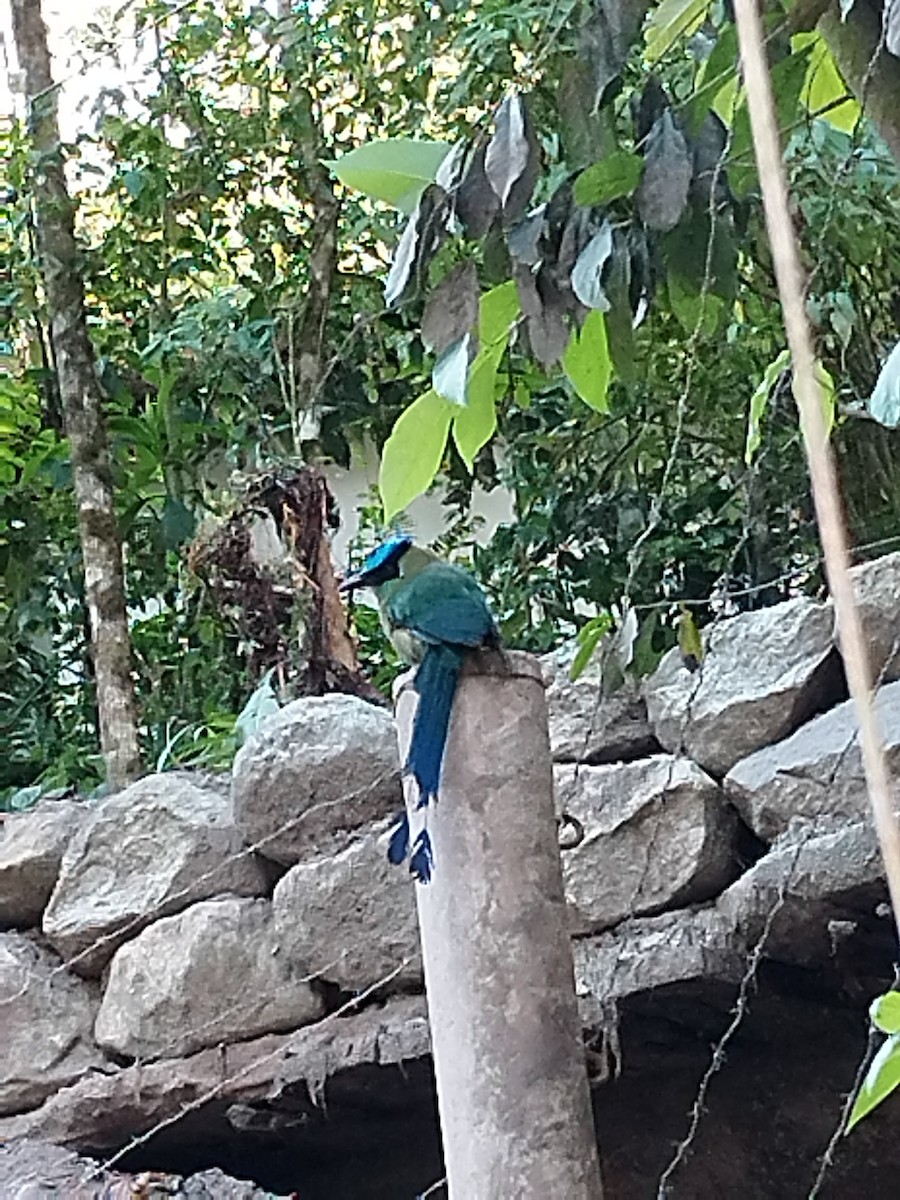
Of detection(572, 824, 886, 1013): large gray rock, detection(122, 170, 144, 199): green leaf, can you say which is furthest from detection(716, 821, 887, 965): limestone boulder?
detection(122, 170, 144, 199): green leaf

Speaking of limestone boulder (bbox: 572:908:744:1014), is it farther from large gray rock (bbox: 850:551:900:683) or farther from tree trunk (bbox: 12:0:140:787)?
tree trunk (bbox: 12:0:140:787)

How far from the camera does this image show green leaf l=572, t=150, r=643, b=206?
96cm

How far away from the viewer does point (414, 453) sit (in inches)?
38.4

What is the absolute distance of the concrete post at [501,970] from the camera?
1.05 m

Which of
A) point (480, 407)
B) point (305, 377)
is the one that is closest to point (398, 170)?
point (480, 407)

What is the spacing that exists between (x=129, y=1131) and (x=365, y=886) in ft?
1.33

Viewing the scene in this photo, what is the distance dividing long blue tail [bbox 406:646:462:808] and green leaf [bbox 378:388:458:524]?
0.66 feet

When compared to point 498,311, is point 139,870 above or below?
below

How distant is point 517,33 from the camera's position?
2271mm

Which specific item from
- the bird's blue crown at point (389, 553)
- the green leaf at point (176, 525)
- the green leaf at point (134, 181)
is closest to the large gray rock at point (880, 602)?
the bird's blue crown at point (389, 553)

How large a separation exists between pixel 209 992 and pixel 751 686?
0.72 meters

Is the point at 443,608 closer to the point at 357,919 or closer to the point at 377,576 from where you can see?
the point at 377,576

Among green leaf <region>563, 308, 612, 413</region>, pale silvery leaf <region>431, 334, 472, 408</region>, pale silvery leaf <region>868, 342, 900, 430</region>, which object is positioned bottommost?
pale silvery leaf <region>868, 342, 900, 430</region>

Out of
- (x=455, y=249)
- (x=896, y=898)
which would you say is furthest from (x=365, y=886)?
(x=896, y=898)
